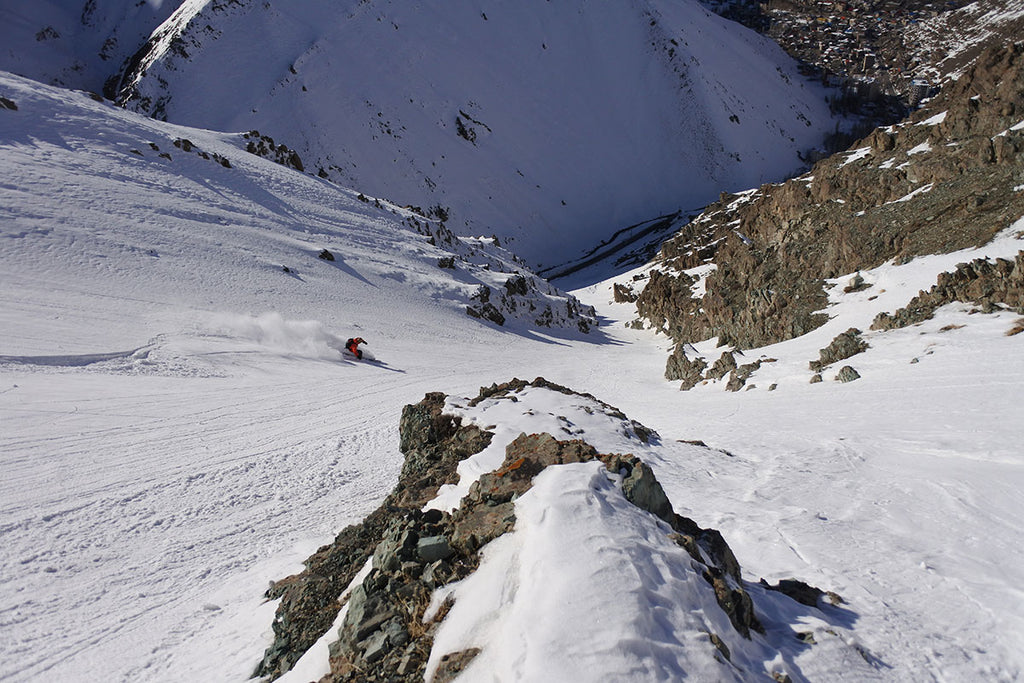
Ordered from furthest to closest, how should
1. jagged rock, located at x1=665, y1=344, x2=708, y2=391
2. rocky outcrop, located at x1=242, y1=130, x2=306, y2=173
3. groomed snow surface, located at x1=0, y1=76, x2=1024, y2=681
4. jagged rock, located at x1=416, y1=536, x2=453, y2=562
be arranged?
1. rocky outcrop, located at x1=242, y1=130, x2=306, y2=173
2. jagged rock, located at x1=665, y1=344, x2=708, y2=391
3. jagged rock, located at x1=416, y1=536, x2=453, y2=562
4. groomed snow surface, located at x1=0, y1=76, x2=1024, y2=681

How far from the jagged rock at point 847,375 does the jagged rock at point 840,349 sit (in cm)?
99

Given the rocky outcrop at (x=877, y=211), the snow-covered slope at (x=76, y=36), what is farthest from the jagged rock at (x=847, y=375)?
the snow-covered slope at (x=76, y=36)

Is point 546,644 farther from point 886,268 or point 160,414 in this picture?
point 886,268

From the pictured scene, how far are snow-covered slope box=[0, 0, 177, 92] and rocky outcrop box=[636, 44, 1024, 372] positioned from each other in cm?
7208

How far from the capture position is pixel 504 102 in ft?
222

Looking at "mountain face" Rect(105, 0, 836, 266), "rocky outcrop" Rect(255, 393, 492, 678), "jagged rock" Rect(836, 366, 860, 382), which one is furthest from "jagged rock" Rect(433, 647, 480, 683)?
"mountain face" Rect(105, 0, 836, 266)

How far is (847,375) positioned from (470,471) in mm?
10373

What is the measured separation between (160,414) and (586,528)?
29.2ft

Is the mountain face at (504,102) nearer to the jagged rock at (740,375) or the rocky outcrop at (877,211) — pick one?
the rocky outcrop at (877,211)

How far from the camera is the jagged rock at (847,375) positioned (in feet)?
39.4

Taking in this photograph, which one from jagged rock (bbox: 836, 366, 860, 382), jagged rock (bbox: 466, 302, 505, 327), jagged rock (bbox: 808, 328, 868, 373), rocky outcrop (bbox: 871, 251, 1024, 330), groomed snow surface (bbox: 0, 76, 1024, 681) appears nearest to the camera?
groomed snow surface (bbox: 0, 76, 1024, 681)

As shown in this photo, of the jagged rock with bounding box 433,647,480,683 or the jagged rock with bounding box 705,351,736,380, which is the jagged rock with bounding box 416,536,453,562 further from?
the jagged rock with bounding box 705,351,736,380

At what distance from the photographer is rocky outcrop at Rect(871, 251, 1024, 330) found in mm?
11719

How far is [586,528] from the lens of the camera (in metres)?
3.27
